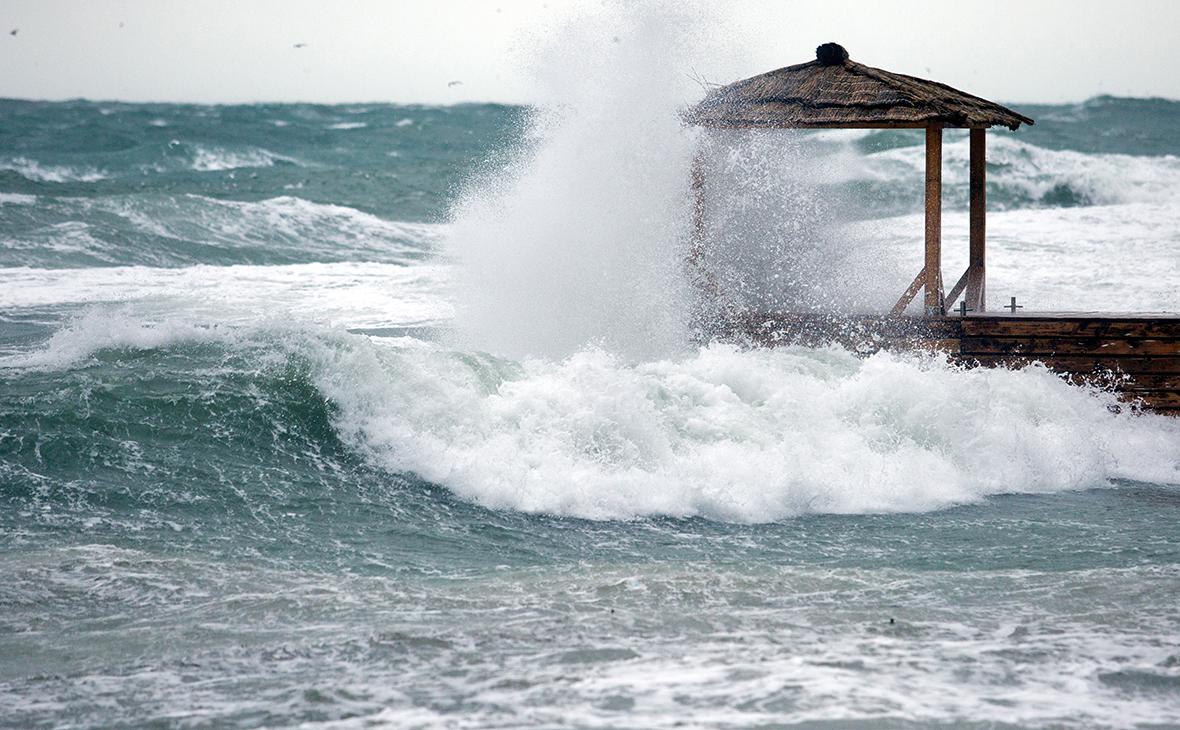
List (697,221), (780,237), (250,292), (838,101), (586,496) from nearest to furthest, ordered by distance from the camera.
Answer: (586,496)
(838,101)
(697,221)
(780,237)
(250,292)

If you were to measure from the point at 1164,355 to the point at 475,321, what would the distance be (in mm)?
6425

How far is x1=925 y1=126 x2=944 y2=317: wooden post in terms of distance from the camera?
→ 36.2 ft

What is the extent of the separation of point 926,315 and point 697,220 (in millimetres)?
2247

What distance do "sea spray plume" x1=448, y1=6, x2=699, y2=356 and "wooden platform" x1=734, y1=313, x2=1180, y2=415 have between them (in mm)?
1865

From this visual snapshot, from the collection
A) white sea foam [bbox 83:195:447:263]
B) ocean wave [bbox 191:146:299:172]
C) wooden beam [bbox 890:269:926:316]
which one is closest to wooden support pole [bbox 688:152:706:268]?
wooden beam [bbox 890:269:926:316]

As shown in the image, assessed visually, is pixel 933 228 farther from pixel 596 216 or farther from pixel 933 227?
pixel 596 216

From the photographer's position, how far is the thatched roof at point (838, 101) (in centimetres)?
1052

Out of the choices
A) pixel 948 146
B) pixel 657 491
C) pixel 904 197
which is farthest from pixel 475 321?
pixel 948 146

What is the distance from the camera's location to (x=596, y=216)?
1273 cm

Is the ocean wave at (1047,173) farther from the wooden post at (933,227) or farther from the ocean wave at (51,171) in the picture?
the wooden post at (933,227)

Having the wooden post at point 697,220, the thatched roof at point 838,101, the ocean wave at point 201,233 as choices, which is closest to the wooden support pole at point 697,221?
the wooden post at point 697,220

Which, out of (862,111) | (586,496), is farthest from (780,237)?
(586,496)

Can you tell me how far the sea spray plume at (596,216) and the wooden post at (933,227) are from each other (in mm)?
2098

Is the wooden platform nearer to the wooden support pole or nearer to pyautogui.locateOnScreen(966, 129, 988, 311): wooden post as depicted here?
pyautogui.locateOnScreen(966, 129, 988, 311): wooden post
